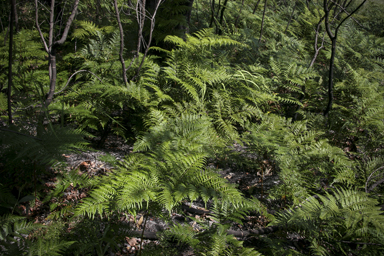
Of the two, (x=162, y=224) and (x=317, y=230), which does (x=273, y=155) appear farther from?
(x=162, y=224)

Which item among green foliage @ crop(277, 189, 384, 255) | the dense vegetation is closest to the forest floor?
the dense vegetation

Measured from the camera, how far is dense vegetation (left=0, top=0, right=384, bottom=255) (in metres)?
1.84

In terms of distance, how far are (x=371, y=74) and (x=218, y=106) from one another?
4672mm

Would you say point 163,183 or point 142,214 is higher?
point 163,183

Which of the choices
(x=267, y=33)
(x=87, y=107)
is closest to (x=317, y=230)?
Answer: (x=87, y=107)

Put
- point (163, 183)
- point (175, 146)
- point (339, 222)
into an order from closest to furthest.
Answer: point (163, 183) < point (339, 222) < point (175, 146)

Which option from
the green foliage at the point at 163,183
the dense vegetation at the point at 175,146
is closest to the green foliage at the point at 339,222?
the dense vegetation at the point at 175,146

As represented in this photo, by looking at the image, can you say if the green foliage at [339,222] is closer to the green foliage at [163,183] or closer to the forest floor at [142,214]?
the forest floor at [142,214]

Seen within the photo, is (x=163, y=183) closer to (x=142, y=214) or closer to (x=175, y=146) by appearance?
(x=175, y=146)

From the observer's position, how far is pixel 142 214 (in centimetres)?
239

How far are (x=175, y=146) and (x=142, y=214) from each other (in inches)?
32.3

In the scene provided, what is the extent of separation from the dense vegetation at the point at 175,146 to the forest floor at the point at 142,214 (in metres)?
0.05

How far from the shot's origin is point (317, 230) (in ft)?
7.08

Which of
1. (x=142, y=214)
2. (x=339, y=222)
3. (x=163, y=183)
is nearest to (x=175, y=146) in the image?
(x=163, y=183)
